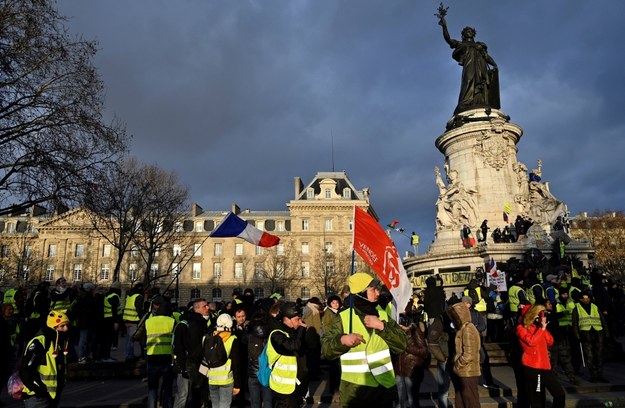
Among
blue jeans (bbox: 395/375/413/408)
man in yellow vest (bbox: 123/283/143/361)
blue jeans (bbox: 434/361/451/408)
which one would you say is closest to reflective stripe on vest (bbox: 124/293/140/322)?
man in yellow vest (bbox: 123/283/143/361)

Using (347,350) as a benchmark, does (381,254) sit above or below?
above

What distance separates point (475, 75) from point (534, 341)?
20.7 metres

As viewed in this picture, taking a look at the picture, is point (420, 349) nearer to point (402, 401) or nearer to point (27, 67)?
point (402, 401)

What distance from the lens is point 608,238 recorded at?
53.8 metres

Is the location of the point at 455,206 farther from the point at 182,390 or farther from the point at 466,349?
the point at 182,390

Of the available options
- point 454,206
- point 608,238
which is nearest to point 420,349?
point 454,206

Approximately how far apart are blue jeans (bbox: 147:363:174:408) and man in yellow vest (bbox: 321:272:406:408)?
155 inches

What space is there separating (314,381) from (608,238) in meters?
56.2

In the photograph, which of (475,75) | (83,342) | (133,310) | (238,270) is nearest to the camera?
(133,310)

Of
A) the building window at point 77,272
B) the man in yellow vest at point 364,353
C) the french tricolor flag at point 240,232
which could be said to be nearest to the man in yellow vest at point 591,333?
the man in yellow vest at point 364,353

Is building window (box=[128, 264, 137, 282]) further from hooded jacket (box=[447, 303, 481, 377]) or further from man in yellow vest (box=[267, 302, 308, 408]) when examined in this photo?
hooded jacket (box=[447, 303, 481, 377])

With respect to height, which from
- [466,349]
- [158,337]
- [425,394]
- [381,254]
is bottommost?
[425,394]

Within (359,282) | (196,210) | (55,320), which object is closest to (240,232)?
(55,320)

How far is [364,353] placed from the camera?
12.9 ft
